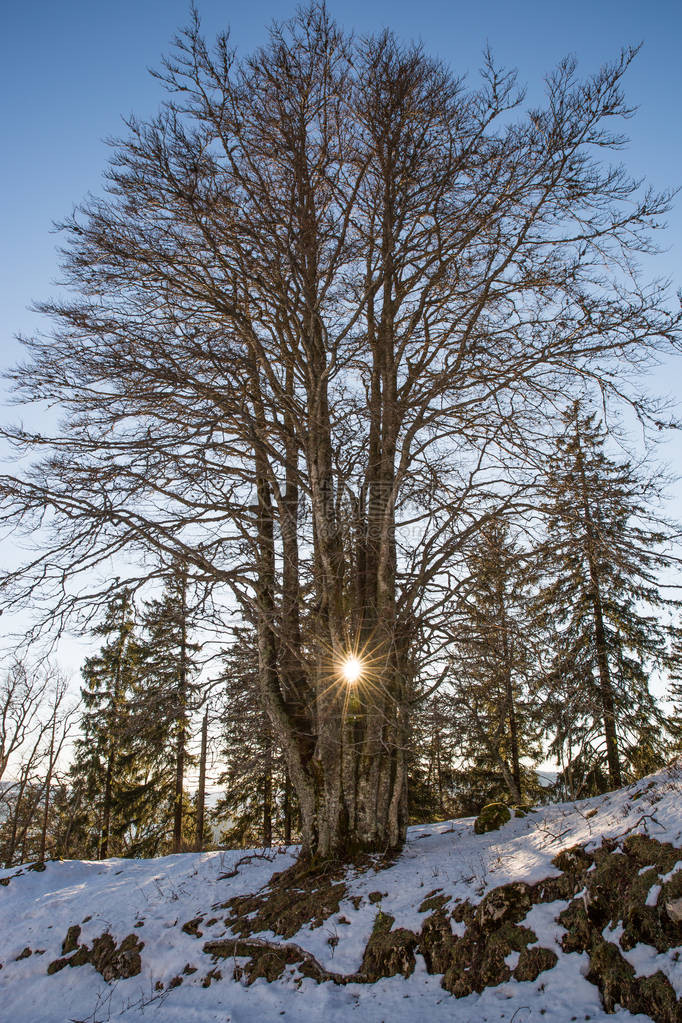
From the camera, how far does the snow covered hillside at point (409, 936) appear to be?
4.21 metres

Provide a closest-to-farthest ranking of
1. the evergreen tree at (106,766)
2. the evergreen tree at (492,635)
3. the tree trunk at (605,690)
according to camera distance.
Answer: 1. the evergreen tree at (492,635)
2. the tree trunk at (605,690)
3. the evergreen tree at (106,766)

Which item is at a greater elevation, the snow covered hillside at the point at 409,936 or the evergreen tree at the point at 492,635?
the evergreen tree at the point at 492,635

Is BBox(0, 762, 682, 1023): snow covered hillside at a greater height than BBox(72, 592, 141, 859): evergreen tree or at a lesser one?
lesser

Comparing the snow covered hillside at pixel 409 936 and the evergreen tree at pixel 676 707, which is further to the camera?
the evergreen tree at pixel 676 707

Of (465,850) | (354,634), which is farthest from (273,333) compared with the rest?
(465,850)

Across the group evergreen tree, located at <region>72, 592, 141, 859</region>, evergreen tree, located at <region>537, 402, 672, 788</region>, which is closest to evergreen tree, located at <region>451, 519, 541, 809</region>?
evergreen tree, located at <region>537, 402, 672, 788</region>

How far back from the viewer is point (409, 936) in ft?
17.6

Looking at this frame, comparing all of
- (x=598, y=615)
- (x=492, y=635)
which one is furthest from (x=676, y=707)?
(x=492, y=635)

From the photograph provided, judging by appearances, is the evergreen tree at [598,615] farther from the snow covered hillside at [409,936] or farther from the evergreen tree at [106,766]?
the evergreen tree at [106,766]

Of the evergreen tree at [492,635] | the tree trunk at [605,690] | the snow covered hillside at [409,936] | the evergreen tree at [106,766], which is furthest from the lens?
the evergreen tree at [106,766]

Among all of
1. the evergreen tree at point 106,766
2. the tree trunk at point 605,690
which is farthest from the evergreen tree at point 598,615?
the evergreen tree at point 106,766

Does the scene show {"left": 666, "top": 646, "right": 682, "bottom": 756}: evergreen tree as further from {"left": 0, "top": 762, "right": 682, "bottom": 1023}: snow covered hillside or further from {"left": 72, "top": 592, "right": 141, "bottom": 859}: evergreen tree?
{"left": 72, "top": 592, "right": 141, "bottom": 859}: evergreen tree

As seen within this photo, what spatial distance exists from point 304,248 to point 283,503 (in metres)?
3.44

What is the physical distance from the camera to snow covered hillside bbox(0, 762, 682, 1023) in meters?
4.21
